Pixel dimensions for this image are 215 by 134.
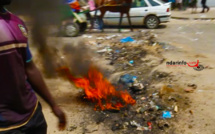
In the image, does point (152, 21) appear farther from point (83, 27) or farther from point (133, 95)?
point (133, 95)

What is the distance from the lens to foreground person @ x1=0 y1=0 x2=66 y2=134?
1474 mm

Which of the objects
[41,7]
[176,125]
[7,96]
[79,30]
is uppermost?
[41,7]

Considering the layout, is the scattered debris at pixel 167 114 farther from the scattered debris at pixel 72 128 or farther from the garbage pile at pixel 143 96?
the scattered debris at pixel 72 128

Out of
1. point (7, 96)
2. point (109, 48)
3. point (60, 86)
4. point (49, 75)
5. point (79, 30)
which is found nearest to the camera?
point (7, 96)

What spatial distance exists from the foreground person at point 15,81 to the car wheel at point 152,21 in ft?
34.2

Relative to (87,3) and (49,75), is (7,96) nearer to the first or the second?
(49,75)

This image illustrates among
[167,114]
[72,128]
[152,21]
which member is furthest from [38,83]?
[152,21]

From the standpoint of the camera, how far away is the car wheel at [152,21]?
1161 cm

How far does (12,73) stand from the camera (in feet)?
5.02

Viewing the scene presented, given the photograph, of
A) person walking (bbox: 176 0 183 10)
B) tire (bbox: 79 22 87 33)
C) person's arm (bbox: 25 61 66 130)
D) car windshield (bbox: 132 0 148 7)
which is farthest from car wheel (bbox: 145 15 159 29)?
person's arm (bbox: 25 61 66 130)

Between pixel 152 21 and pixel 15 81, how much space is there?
10.7 m

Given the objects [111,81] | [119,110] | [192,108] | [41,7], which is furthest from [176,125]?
[41,7]

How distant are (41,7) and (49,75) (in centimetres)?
179

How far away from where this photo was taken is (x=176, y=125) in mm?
3545
